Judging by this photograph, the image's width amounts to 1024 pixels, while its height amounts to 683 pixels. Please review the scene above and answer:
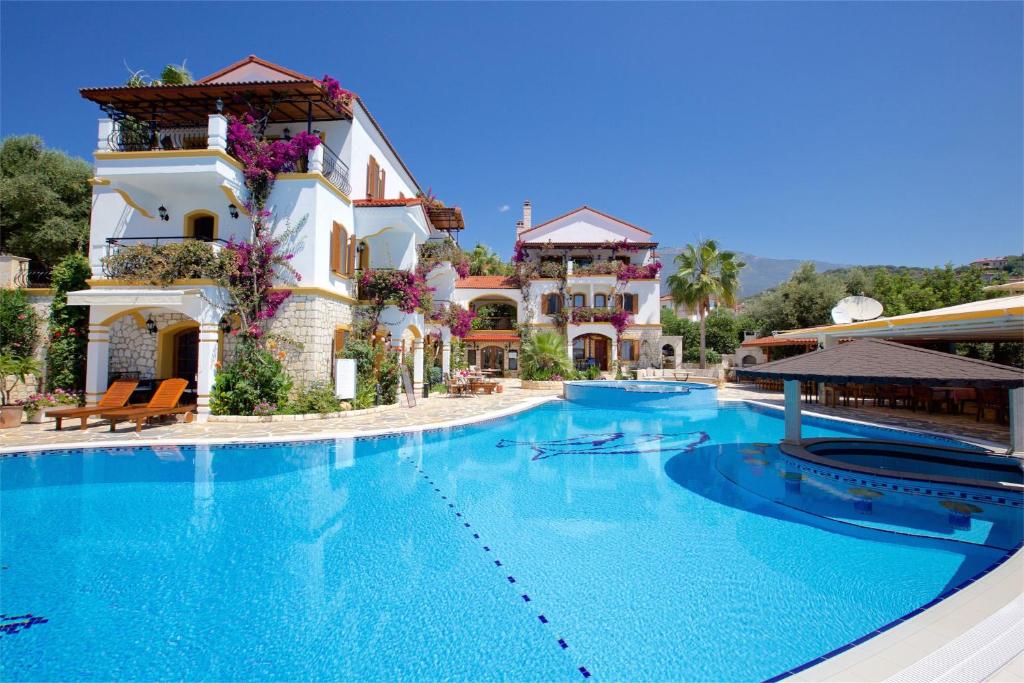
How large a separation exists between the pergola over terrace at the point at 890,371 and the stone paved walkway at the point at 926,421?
9.90 feet

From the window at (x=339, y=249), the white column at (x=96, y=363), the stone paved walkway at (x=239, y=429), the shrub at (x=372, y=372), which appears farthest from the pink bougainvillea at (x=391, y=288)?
the white column at (x=96, y=363)

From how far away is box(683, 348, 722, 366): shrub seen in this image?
33.4 m

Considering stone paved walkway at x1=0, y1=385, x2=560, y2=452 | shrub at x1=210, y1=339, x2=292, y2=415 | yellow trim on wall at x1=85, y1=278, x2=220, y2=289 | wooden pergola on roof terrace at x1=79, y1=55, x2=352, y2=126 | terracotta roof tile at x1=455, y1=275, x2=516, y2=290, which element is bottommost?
stone paved walkway at x1=0, y1=385, x2=560, y2=452

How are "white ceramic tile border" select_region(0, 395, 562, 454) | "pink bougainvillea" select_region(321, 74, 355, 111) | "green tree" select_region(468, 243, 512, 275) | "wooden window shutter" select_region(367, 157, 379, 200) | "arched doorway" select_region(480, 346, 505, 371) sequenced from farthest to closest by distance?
1. "green tree" select_region(468, 243, 512, 275)
2. "arched doorway" select_region(480, 346, 505, 371)
3. "wooden window shutter" select_region(367, 157, 379, 200)
4. "pink bougainvillea" select_region(321, 74, 355, 111)
5. "white ceramic tile border" select_region(0, 395, 562, 454)

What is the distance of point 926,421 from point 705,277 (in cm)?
1638

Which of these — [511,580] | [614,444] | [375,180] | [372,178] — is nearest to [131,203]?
[372,178]

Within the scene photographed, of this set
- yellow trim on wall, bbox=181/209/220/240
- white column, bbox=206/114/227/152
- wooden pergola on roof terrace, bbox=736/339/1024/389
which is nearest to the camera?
wooden pergola on roof terrace, bbox=736/339/1024/389

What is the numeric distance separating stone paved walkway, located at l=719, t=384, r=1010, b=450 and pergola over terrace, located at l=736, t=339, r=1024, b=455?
3.02 m

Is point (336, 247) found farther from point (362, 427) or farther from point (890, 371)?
point (890, 371)

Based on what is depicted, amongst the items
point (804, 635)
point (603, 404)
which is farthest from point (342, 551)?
point (603, 404)

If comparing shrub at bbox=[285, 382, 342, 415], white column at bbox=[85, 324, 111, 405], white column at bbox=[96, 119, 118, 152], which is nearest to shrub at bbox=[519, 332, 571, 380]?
shrub at bbox=[285, 382, 342, 415]

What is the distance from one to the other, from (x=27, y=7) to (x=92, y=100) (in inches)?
86.7

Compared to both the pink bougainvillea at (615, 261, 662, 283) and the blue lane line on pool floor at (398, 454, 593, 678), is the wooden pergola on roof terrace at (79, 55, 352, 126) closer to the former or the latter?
the blue lane line on pool floor at (398, 454, 593, 678)

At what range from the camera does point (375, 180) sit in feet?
57.7
